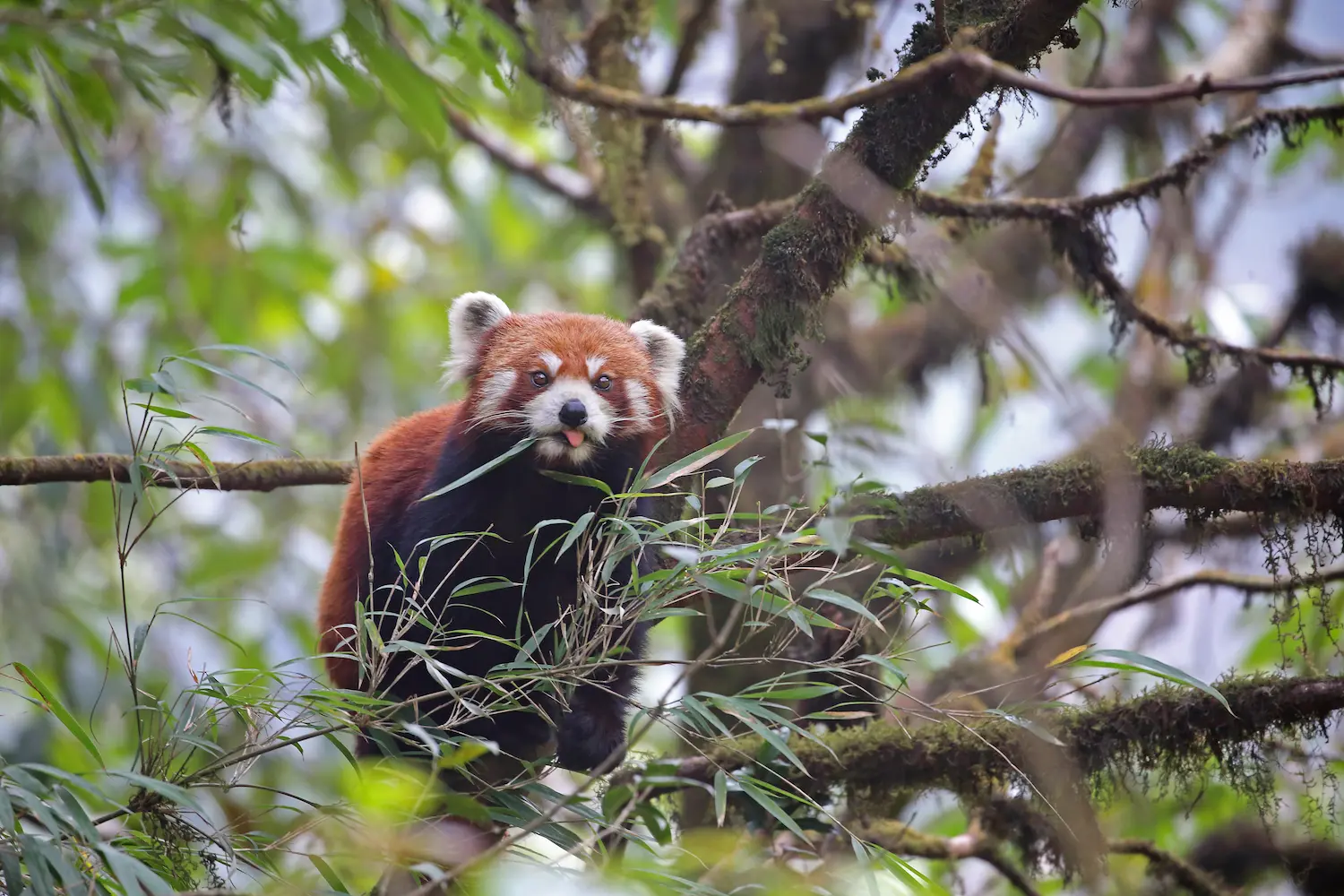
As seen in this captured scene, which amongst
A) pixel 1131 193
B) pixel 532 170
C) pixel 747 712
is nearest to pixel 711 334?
pixel 747 712

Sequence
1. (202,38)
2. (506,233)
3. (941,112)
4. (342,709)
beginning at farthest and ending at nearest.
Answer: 1. (506,233)
2. (202,38)
3. (941,112)
4. (342,709)

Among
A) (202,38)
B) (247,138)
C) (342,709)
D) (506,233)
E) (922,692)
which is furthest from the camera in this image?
(506,233)

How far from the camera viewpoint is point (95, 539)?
24.1 ft

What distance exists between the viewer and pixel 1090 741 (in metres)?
3.43

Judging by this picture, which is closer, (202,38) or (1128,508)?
(1128,508)

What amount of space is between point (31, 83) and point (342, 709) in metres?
6.36

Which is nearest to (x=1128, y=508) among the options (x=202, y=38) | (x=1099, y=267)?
(x=1099, y=267)

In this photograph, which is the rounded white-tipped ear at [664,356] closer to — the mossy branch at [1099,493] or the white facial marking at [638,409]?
the white facial marking at [638,409]

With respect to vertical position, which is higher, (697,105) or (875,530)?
(697,105)

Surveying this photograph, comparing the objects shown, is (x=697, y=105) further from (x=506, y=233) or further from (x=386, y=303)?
(x=506, y=233)

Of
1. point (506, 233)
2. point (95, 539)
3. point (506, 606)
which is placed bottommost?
point (95, 539)

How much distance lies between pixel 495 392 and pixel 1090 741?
212cm

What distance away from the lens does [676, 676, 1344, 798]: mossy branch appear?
10.6ft

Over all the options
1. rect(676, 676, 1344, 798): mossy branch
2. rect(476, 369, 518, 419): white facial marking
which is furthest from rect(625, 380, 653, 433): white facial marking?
rect(676, 676, 1344, 798): mossy branch
